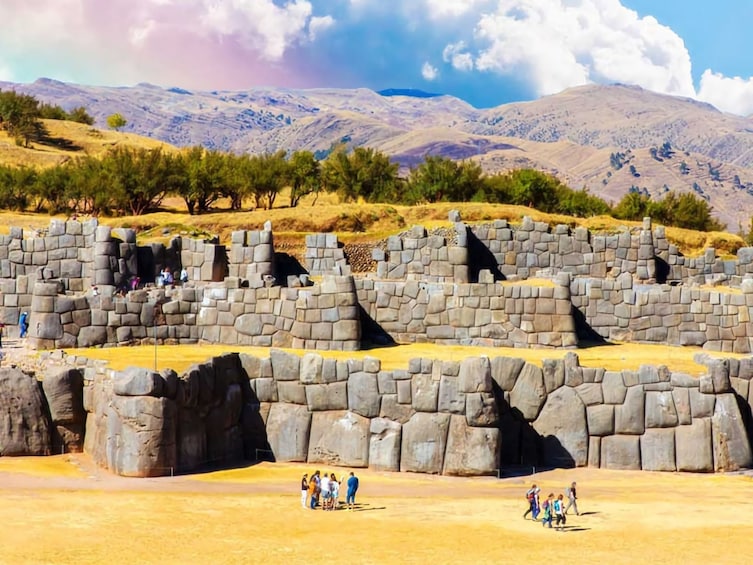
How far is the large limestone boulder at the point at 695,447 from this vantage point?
27406 millimetres

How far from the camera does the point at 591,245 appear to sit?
137 ft

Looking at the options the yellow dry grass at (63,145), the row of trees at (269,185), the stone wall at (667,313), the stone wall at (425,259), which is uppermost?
the yellow dry grass at (63,145)

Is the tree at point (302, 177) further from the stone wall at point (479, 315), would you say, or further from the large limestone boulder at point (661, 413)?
the large limestone boulder at point (661, 413)

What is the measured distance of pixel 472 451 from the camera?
26.2 m

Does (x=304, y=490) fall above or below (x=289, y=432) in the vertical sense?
below

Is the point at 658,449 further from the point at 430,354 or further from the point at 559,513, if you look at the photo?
the point at 430,354

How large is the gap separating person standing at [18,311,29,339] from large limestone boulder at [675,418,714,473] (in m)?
16.0

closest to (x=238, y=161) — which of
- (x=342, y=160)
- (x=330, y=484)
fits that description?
(x=342, y=160)

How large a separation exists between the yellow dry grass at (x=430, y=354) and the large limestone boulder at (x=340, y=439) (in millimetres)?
1587

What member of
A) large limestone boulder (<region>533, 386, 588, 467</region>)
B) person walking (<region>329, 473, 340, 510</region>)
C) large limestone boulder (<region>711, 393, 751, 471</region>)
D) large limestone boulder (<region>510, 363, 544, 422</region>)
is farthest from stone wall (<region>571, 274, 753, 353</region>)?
person walking (<region>329, 473, 340, 510</region>)

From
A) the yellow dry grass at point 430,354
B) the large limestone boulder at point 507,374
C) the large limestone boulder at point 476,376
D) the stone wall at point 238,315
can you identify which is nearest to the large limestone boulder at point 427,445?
the large limestone boulder at point 476,376

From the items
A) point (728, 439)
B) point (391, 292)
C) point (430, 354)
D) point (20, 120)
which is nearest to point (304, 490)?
point (430, 354)

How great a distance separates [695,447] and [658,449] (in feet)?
2.66

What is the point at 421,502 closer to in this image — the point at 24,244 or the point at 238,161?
the point at 24,244
